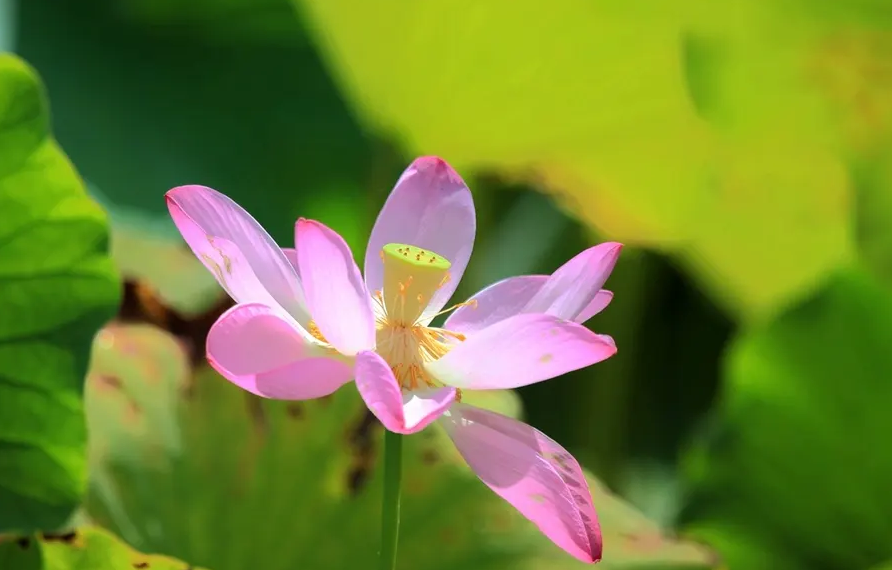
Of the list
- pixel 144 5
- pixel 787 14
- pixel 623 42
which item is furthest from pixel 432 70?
pixel 144 5

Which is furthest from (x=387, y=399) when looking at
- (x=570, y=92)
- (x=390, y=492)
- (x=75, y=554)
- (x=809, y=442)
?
(x=570, y=92)

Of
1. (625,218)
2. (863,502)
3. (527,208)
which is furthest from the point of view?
(527,208)

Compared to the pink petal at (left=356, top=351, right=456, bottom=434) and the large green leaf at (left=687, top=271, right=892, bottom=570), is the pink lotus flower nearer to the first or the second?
the pink petal at (left=356, top=351, right=456, bottom=434)

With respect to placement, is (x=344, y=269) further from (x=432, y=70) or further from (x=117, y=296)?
(x=432, y=70)

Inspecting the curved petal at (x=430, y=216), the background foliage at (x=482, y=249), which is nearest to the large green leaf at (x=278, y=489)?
the background foliage at (x=482, y=249)

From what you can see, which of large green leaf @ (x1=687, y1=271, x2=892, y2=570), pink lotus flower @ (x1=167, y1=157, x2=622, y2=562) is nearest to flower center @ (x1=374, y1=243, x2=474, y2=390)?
pink lotus flower @ (x1=167, y1=157, x2=622, y2=562)

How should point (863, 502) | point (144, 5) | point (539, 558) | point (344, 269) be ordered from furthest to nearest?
point (144, 5)
point (863, 502)
point (539, 558)
point (344, 269)

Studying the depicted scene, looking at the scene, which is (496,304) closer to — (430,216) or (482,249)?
(430,216)
